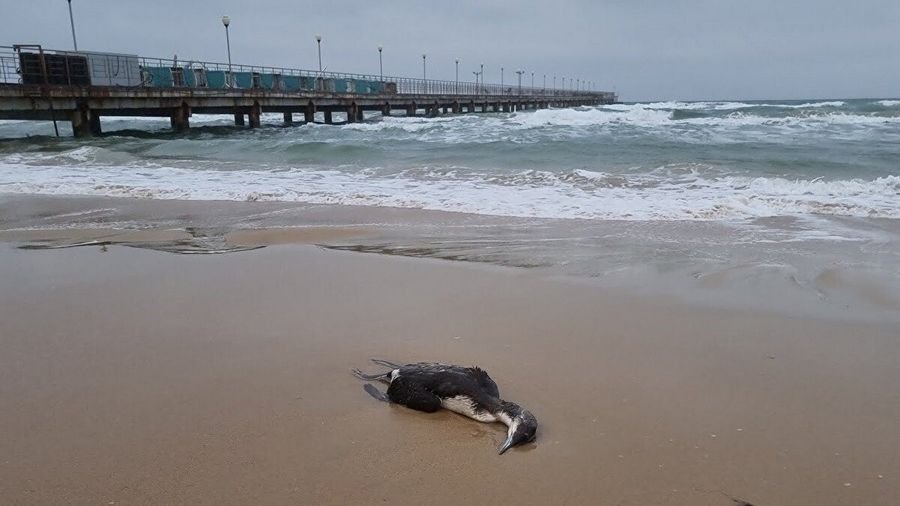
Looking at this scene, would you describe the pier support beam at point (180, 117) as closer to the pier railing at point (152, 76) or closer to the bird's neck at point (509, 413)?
the pier railing at point (152, 76)

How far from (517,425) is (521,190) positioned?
24.7ft

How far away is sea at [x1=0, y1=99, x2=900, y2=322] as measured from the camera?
5.00m

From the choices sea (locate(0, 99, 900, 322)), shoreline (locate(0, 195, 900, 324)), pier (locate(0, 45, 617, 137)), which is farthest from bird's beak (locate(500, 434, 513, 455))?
pier (locate(0, 45, 617, 137))

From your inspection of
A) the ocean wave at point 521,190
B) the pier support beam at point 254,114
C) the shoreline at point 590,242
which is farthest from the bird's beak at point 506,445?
the pier support beam at point 254,114

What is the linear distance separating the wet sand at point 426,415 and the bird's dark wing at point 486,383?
16 cm

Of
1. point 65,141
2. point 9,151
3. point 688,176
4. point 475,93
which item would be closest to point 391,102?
point 475,93

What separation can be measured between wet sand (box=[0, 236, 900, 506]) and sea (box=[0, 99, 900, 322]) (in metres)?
0.91

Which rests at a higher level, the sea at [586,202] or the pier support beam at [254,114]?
the pier support beam at [254,114]

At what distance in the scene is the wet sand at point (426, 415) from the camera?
7.35ft

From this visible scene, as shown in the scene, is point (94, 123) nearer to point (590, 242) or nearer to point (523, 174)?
point (523, 174)

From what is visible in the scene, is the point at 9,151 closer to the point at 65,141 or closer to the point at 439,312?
the point at 65,141

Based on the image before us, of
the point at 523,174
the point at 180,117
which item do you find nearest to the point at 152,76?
the point at 180,117

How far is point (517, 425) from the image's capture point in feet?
8.20

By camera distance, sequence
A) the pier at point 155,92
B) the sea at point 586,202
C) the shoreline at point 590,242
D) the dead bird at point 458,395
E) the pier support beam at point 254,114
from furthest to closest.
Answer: the pier support beam at point 254,114 → the pier at point 155,92 → the sea at point 586,202 → the shoreline at point 590,242 → the dead bird at point 458,395
